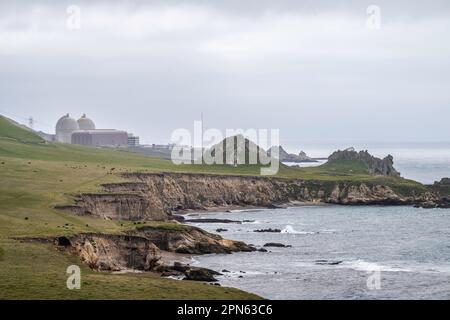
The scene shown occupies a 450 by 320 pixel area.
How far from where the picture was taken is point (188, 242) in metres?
113

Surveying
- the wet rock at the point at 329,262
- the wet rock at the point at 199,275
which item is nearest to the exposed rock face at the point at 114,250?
the wet rock at the point at 199,275

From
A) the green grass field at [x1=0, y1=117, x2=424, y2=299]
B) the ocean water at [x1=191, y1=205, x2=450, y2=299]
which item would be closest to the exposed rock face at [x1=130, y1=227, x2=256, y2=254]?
the ocean water at [x1=191, y1=205, x2=450, y2=299]

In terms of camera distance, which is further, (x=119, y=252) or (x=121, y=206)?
(x=121, y=206)

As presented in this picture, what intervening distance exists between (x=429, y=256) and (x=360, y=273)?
69.5 feet

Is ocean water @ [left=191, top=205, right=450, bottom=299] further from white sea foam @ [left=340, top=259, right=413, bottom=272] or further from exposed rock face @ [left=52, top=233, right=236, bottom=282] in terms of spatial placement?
exposed rock face @ [left=52, top=233, right=236, bottom=282]

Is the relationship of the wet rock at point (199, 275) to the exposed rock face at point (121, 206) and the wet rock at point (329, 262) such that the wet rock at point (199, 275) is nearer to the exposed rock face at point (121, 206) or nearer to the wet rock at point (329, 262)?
the wet rock at point (329, 262)

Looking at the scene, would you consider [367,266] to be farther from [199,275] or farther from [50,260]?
[50,260]

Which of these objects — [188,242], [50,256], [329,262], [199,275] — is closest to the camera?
[50,256]

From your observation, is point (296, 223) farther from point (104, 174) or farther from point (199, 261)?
point (199, 261)

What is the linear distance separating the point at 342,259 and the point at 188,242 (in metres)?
18.6

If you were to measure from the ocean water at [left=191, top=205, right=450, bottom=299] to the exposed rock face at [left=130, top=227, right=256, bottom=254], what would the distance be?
3.08 metres

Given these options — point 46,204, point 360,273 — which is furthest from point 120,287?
point 46,204

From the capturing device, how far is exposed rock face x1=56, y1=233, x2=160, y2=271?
88.1 meters

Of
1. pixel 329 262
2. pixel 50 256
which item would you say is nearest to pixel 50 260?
pixel 50 256
